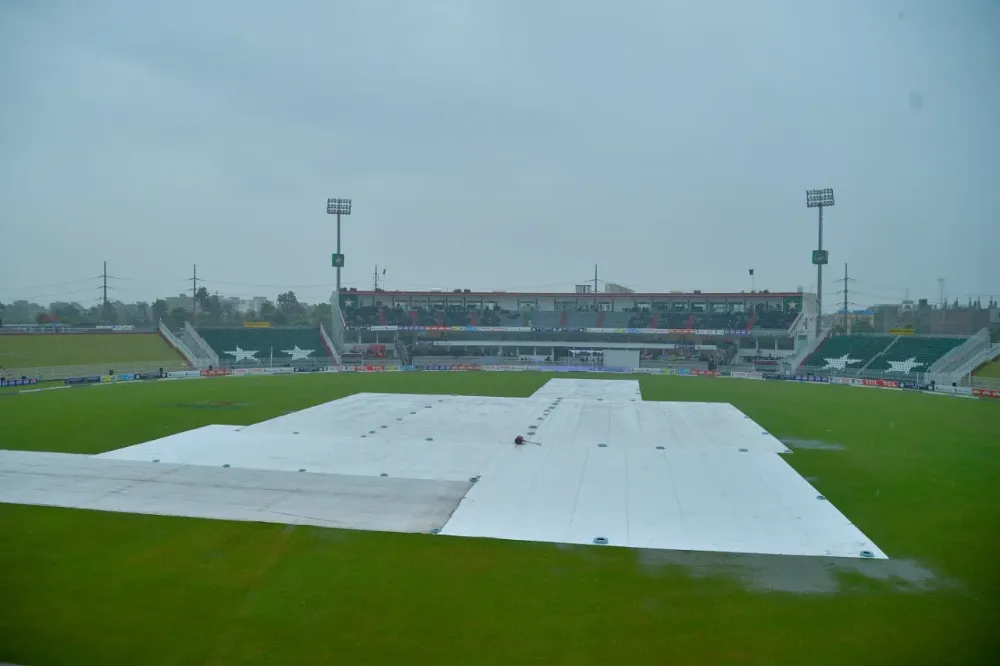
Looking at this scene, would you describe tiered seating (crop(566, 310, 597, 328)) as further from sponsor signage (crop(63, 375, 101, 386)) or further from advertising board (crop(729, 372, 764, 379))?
sponsor signage (crop(63, 375, 101, 386))

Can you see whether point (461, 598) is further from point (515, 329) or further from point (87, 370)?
point (515, 329)

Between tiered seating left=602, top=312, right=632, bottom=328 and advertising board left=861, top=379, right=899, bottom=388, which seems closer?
advertising board left=861, top=379, right=899, bottom=388

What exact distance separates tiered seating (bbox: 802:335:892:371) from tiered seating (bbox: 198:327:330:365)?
134ft

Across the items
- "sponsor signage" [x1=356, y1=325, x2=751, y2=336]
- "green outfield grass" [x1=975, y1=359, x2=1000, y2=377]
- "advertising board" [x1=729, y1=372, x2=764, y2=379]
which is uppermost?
"sponsor signage" [x1=356, y1=325, x2=751, y2=336]

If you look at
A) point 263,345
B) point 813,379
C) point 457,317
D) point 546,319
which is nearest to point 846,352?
point 813,379

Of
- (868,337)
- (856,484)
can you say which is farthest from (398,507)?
(868,337)

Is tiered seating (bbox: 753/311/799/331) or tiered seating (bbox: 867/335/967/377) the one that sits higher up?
tiered seating (bbox: 753/311/799/331)

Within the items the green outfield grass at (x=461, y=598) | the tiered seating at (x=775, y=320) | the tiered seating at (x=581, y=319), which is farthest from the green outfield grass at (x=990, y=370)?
the tiered seating at (x=581, y=319)

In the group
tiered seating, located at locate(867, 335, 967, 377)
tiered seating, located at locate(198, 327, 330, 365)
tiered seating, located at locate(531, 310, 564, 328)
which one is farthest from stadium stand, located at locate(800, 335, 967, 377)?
tiered seating, located at locate(198, 327, 330, 365)

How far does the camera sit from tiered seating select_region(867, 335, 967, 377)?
44500mm

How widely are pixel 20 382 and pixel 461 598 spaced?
129ft

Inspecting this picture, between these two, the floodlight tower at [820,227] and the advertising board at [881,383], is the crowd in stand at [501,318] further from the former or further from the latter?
the advertising board at [881,383]

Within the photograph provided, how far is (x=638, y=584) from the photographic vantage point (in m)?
9.29

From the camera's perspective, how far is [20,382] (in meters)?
37.3
